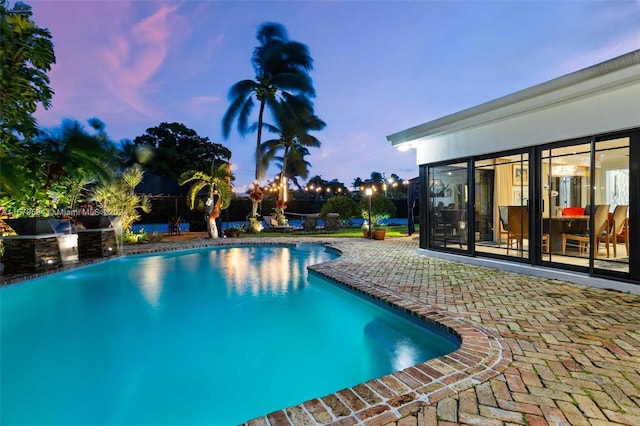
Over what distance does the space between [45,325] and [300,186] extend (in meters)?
30.7

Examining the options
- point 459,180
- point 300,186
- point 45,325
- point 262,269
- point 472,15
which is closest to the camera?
point 45,325

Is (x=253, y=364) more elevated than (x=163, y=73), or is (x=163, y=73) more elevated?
(x=163, y=73)

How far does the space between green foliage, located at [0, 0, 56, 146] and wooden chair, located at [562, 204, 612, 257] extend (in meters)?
8.66

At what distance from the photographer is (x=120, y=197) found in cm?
1184

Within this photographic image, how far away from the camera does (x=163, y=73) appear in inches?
802

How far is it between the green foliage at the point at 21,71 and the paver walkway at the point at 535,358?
502 cm

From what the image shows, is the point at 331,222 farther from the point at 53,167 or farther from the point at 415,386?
the point at 415,386

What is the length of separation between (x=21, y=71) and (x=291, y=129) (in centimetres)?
1485

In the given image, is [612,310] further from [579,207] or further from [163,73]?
[163,73]

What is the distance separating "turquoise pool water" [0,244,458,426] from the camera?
3043mm

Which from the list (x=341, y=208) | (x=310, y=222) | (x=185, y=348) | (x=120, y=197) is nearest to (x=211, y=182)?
(x=120, y=197)

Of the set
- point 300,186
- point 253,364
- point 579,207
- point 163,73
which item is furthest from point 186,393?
point 300,186

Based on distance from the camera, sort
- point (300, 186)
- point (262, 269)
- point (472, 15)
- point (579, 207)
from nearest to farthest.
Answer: point (579, 207), point (262, 269), point (472, 15), point (300, 186)

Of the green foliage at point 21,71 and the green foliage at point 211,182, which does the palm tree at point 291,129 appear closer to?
the green foliage at point 211,182
